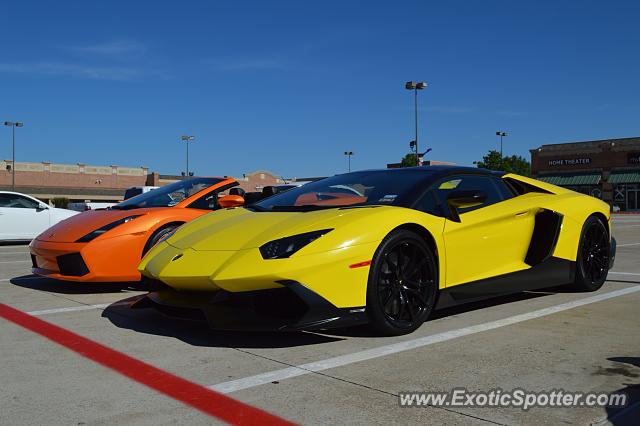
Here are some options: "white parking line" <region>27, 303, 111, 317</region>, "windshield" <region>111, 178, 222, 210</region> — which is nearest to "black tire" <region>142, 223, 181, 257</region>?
"windshield" <region>111, 178, 222, 210</region>

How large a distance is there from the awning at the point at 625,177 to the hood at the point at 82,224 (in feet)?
193

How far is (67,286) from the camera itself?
671cm

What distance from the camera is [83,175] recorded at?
247 feet

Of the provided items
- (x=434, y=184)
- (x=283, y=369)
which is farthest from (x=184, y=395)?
(x=434, y=184)

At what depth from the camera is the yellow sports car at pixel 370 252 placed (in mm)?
3730

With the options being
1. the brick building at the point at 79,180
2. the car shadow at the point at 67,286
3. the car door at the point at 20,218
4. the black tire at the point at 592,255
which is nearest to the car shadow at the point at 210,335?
the car shadow at the point at 67,286

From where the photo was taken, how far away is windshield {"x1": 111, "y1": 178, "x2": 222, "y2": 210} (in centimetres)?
692

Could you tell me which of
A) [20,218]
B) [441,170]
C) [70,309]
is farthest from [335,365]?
[20,218]

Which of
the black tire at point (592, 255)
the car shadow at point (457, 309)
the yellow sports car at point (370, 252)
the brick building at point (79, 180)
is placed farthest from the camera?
the brick building at point (79, 180)

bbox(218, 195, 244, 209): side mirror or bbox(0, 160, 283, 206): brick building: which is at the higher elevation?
bbox(0, 160, 283, 206): brick building

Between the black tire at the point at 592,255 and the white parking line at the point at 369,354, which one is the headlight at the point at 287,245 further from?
the black tire at the point at 592,255

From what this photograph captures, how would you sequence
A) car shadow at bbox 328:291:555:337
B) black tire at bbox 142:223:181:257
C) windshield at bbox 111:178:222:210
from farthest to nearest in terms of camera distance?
windshield at bbox 111:178:222:210, black tire at bbox 142:223:181:257, car shadow at bbox 328:291:555:337

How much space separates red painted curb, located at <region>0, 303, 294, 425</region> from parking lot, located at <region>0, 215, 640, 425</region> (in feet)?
0.14

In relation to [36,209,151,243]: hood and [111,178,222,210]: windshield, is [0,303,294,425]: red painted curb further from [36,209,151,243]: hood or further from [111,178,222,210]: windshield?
[111,178,222,210]: windshield
